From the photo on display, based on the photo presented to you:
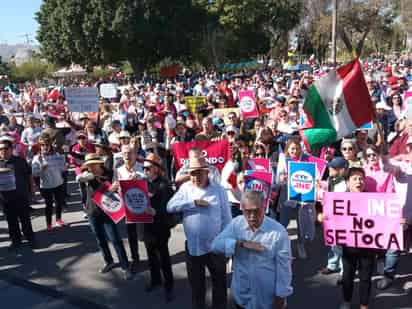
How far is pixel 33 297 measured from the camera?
5.56m

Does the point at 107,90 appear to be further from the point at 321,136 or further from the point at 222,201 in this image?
the point at 222,201

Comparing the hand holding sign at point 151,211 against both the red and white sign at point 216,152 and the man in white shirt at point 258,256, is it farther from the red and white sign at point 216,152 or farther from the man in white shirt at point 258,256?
the man in white shirt at point 258,256

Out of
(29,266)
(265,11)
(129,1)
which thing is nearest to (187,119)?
(29,266)

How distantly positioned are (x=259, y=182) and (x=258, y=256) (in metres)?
2.12

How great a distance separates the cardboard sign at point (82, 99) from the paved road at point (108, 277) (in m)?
4.30

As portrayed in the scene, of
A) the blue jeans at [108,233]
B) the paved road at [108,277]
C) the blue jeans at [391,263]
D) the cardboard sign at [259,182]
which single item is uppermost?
the cardboard sign at [259,182]

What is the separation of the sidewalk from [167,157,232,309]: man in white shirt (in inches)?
52.7

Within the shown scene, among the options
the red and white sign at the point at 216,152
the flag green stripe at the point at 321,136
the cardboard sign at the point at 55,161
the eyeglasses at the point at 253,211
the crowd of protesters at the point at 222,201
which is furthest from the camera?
the cardboard sign at the point at 55,161

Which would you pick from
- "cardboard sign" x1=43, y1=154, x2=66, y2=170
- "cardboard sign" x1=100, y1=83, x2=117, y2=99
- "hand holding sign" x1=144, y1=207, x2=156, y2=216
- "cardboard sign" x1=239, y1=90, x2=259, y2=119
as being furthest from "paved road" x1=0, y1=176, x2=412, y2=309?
"cardboard sign" x1=100, y1=83, x2=117, y2=99

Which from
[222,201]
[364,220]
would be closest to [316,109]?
[364,220]

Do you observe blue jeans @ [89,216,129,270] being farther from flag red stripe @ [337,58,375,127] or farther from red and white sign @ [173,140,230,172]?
flag red stripe @ [337,58,375,127]

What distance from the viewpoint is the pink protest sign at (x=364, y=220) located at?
4.29 m

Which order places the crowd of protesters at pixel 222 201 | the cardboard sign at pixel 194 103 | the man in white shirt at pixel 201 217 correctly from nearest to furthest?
1. the crowd of protesters at pixel 222 201
2. the man in white shirt at pixel 201 217
3. the cardboard sign at pixel 194 103

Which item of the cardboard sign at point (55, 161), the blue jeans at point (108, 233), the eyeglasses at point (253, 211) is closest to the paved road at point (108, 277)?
the blue jeans at point (108, 233)
